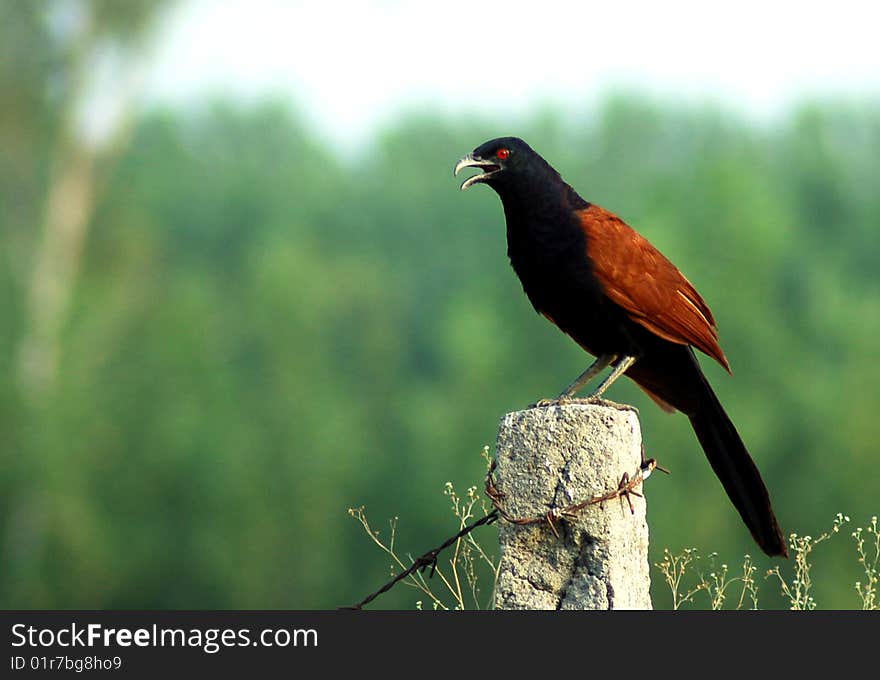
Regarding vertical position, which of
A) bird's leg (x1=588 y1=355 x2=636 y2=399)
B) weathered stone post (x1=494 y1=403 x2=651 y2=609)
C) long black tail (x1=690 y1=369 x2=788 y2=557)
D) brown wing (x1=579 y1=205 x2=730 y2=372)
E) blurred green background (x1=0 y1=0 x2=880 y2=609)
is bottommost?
weathered stone post (x1=494 y1=403 x2=651 y2=609)

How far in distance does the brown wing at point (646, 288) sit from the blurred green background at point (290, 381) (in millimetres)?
16740

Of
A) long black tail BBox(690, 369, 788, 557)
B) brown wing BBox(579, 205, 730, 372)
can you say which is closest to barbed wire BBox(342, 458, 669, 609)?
long black tail BBox(690, 369, 788, 557)

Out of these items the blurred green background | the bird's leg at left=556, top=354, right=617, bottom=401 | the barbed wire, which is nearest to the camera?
the barbed wire

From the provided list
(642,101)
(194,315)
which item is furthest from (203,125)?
(194,315)

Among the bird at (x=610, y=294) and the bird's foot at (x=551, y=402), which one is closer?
the bird's foot at (x=551, y=402)

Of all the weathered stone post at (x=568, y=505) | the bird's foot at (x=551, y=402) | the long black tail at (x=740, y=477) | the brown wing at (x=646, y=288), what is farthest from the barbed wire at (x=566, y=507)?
the brown wing at (x=646, y=288)

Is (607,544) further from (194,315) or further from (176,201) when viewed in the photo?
(176,201)

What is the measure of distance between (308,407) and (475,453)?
6.21m

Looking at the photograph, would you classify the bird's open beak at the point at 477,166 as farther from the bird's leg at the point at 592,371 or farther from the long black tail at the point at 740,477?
the long black tail at the point at 740,477

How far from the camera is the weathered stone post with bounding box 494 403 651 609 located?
4.10 m

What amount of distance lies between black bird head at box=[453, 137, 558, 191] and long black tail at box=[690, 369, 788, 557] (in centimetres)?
122

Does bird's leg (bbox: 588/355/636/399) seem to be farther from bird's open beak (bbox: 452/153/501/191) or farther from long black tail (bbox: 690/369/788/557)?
bird's open beak (bbox: 452/153/501/191)

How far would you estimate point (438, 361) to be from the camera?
47.2 meters

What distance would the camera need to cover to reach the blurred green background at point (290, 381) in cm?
2942
